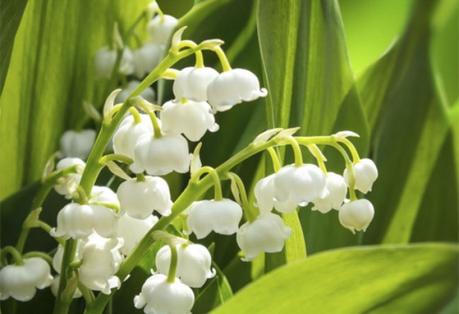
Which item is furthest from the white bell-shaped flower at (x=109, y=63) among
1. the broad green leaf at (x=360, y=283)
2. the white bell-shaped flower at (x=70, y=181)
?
the broad green leaf at (x=360, y=283)

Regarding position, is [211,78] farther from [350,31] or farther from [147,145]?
[350,31]

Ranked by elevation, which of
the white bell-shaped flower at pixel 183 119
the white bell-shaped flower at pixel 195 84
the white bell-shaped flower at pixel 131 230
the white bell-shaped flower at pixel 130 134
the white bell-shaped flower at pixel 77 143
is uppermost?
the white bell-shaped flower at pixel 195 84

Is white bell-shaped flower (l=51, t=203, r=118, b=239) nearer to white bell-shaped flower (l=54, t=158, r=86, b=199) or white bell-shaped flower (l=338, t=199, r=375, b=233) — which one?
white bell-shaped flower (l=54, t=158, r=86, b=199)

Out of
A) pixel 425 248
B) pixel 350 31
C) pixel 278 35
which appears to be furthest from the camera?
pixel 350 31

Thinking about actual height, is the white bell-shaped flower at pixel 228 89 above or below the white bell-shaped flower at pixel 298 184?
above

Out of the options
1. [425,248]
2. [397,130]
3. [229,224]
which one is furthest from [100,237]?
[397,130]

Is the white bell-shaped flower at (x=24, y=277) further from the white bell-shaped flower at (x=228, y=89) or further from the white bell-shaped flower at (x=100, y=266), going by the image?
the white bell-shaped flower at (x=228, y=89)
